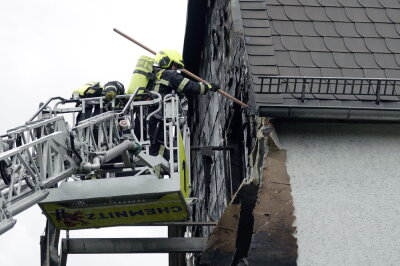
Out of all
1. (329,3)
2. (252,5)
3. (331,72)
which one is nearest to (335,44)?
(331,72)

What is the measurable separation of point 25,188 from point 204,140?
7.17 m

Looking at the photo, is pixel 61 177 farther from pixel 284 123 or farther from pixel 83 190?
pixel 284 123

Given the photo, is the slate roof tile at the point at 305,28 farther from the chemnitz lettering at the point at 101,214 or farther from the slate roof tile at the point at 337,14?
the chemnitz lettering at the point at 101,214

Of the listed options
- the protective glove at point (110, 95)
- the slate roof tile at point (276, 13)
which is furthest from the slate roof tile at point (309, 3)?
the protective glove at point (110, 95)

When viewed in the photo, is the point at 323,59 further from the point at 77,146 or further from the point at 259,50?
the point at 77,146

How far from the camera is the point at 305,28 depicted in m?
13.5

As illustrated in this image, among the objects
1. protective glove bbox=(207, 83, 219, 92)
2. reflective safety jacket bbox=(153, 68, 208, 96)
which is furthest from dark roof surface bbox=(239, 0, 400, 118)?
reflective safety jacket bbox=(153, 68, 208, 96)

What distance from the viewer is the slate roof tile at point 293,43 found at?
13.2 meters

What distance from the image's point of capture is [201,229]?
17891 millimetres

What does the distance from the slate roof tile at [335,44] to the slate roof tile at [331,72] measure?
36cm

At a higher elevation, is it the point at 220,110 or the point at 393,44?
the point at 393,44

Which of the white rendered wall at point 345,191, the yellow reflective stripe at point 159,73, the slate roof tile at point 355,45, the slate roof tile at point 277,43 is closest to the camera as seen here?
the white rendered wall at point 345,191

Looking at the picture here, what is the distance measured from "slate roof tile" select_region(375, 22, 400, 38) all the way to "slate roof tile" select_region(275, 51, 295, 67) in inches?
50.3

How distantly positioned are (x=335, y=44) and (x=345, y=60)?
29 cm
